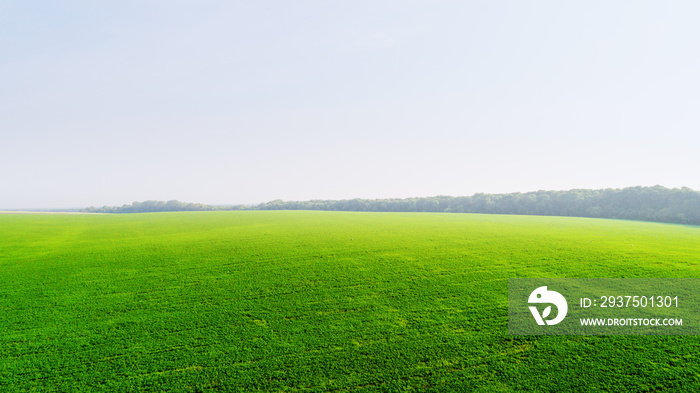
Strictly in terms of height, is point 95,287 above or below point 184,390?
above

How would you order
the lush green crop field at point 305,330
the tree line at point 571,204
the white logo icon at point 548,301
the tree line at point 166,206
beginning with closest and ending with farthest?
the lush green crop field at point 305,330 → the white logo icon at point 548,301 → the tree line at point 571,204 → the tree line at point 166,206

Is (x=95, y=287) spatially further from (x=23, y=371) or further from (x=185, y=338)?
(x=185, y=338)

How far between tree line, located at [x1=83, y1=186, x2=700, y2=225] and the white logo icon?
67.4 m

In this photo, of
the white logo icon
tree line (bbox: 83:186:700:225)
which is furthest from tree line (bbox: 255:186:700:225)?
the white logo icon

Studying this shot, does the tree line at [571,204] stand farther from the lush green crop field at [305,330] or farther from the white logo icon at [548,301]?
the white logo icon at [548,301]

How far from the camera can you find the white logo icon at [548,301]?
10.3m

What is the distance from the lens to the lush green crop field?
7.30 metres

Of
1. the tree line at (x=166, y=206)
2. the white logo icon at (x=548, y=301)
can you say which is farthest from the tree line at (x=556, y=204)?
the white logo icon at (x=548, y=301)

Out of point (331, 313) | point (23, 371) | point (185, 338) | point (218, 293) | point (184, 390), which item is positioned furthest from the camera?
point (218, 293)

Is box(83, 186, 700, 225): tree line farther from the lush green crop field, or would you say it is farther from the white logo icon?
the white logo icon

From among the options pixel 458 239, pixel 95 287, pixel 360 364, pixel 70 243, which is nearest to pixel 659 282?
pixel 458 239

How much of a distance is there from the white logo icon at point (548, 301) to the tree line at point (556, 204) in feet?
221

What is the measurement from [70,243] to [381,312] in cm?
2761

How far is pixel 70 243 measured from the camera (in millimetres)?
23734
